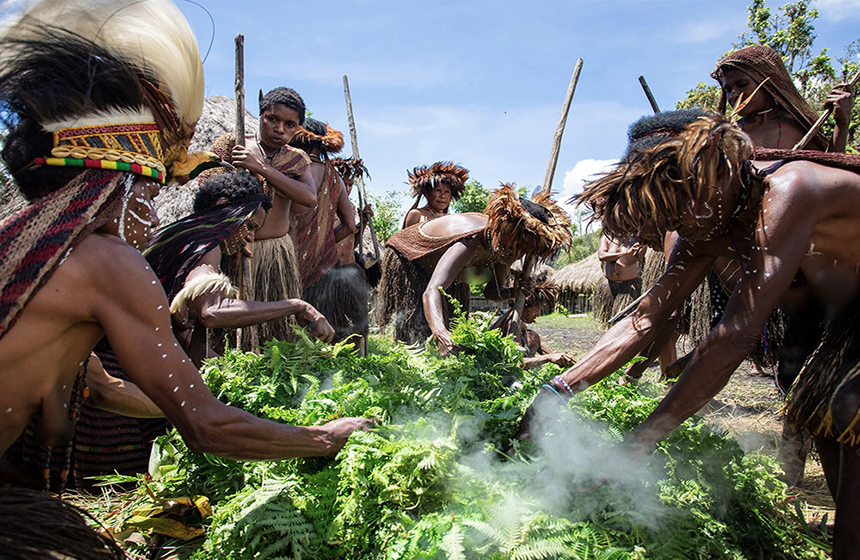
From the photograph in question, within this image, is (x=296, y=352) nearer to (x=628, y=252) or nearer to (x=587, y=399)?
(x=587, y=399)

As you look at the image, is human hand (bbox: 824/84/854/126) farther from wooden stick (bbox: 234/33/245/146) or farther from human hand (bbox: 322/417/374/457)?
wooden stick (bbox: 234/33/245/146)

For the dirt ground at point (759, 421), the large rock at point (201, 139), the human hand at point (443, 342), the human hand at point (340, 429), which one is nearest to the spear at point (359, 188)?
the large rock at point (201, 139)

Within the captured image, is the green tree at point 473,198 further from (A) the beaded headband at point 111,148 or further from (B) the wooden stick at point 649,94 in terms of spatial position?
(A) the beaded headband at point 111,148

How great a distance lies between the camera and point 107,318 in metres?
1.52

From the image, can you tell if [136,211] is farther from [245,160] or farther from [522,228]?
[522,228]

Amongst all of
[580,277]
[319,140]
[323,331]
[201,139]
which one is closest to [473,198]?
Result: [580,277]

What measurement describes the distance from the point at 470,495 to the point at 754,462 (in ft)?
3.70

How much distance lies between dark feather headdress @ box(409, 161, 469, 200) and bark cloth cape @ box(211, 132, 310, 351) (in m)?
1.97

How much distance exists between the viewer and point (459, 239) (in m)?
4.38

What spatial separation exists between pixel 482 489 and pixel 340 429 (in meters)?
0.54

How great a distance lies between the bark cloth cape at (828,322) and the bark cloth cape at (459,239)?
176 cm

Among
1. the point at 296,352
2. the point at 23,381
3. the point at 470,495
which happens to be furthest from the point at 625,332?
the point at 23,381

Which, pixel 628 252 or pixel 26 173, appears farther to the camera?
pixel 628 252

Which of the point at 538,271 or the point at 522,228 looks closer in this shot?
the point at 522,228
